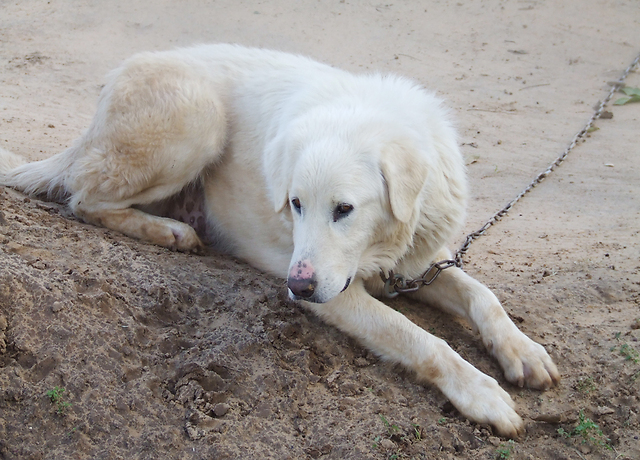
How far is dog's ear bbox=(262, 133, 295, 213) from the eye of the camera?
2.98 m

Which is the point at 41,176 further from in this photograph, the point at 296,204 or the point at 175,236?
the point at 296,204

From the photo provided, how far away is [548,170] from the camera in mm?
5684

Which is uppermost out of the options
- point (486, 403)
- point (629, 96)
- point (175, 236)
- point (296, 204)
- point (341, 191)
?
point (341, 191)

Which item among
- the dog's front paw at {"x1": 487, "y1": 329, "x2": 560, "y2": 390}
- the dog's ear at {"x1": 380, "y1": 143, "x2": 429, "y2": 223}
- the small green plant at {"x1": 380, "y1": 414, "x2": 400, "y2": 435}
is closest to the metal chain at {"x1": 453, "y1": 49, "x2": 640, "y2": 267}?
the dog's front paw at {"x1": 487, "y1": 329, "x2": 560, "y2": 390}

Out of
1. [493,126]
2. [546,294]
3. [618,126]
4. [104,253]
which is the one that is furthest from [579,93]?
[104,253]

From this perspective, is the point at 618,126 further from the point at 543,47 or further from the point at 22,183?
the point at 22,183

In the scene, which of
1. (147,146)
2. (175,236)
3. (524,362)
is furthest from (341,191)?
(147,146)

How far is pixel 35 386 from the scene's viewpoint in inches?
91.8

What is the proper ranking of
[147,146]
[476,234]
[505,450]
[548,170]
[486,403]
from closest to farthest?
[505,450]
[486,403]
[147,146]
[476,234]
[548,170]

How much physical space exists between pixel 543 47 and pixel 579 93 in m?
1.62

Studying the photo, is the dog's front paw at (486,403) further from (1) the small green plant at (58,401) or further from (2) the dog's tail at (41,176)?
(2) the dog's tail at (41,176)

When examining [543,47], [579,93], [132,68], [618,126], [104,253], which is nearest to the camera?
[104,253]

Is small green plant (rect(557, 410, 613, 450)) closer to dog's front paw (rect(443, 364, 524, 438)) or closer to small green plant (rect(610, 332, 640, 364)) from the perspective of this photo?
dog's front paw (rect(443, 364, 524, 438))

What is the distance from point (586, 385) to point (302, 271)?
4.86 feet
